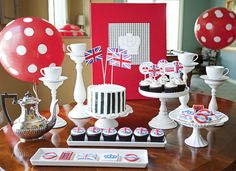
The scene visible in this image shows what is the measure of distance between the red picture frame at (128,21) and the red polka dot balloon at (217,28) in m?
0.41

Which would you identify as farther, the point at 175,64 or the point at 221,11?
the point at 221,11

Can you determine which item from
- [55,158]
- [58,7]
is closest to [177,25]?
[58,7]

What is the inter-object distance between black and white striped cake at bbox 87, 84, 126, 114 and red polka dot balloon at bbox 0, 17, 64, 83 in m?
0.34

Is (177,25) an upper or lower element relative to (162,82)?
upper

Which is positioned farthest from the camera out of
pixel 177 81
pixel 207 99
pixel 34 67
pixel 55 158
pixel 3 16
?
pixel 3 16

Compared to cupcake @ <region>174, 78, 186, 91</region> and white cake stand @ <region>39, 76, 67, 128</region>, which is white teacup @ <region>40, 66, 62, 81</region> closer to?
white cake stand @ <region>39, 76, 67, 128</region>

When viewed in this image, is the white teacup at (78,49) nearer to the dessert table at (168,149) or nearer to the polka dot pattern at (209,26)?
the dessert table at (168,149)

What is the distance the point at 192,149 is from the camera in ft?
3.18

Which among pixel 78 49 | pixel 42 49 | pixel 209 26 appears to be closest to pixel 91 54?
pixel 78 49

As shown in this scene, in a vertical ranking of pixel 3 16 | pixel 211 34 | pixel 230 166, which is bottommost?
pixel 230 166

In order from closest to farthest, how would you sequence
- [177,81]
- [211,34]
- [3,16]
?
[177,81] → [211,34] → [3,16]

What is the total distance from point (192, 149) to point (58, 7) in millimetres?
2560

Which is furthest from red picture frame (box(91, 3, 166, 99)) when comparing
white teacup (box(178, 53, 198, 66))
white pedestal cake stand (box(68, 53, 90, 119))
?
white teacup (box(178, 53, 198, 66))

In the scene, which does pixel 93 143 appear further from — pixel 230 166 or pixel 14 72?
pixel 14 72
